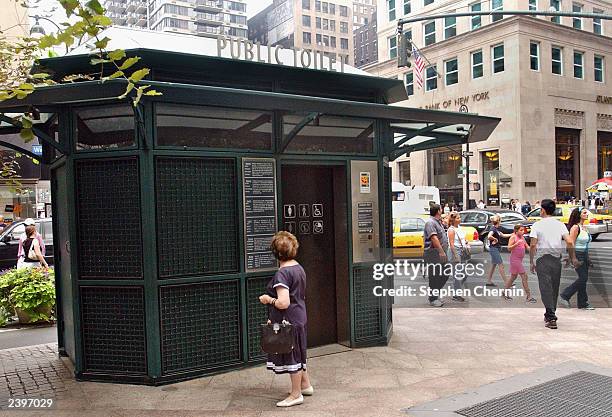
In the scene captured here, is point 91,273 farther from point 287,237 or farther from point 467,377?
point 467,377

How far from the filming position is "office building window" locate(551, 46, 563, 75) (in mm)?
43219

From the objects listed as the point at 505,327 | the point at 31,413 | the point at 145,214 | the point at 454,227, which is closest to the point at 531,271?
the point at 505,327

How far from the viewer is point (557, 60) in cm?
4344

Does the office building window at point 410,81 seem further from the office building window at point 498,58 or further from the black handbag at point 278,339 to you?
the black handbag at point 278,339

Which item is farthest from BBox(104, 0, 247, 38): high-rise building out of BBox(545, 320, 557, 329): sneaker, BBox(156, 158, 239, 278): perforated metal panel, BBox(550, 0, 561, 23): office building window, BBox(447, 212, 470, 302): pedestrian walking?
BBox(156, 158, 239, 278): perforated metal panel

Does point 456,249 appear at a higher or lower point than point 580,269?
higher

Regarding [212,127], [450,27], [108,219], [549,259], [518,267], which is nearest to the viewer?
[108,219]

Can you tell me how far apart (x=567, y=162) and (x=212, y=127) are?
45.3 m

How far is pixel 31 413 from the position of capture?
491cm

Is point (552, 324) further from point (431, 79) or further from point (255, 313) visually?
point (431, 79)

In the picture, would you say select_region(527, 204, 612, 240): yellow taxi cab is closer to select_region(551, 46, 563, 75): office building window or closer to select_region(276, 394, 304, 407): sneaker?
select_region(276, 394, 304, 407): sneaker

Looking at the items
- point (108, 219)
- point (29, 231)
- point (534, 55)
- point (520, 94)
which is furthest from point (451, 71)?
point (108, 219)

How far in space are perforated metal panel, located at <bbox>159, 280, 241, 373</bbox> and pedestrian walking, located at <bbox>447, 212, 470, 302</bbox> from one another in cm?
518

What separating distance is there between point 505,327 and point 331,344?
2.98 m
